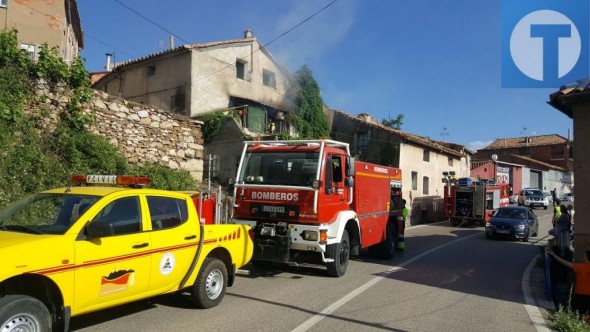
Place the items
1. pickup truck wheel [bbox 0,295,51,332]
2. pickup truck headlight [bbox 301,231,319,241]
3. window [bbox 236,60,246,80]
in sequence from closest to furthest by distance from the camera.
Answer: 1. pickup truck wheel [bbox 0,295,51,332]
2. pickup truck headlight [bbox 301,231,319,241]
3. window [bbox 236,60,246,80]

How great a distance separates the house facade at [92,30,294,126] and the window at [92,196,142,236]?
1922 cm

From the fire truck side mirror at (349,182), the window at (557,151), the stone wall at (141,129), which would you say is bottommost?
the fire truck side mirror at (349,182)

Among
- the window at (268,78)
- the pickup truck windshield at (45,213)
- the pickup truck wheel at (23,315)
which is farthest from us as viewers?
the window at (268,78)

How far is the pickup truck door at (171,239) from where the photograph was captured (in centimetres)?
573

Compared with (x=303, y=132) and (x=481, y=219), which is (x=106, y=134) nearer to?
(x=303, y=132)

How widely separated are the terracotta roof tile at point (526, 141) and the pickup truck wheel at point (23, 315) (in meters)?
71.8

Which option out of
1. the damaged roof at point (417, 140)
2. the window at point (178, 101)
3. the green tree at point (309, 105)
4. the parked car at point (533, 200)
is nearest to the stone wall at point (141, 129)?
the window at point (178, 101)

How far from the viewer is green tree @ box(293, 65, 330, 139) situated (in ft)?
95.8

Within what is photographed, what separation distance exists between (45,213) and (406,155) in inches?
967

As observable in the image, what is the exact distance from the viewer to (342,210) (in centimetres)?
973

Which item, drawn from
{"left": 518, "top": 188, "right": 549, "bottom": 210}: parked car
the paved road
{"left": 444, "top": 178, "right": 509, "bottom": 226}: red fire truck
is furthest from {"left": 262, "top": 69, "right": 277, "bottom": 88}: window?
{"left": 518, "top": 188, "right": 549, "bottom": 210}: parked car

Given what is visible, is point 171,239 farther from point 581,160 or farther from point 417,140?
point 417,140

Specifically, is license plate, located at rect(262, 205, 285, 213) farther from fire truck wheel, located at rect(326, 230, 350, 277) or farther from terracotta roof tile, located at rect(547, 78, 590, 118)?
terracotta roof tile, located at rect(547, 78, 590, 118)

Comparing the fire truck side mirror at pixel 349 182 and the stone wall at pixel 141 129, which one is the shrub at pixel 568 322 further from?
the stone wall at pixel 141 129
